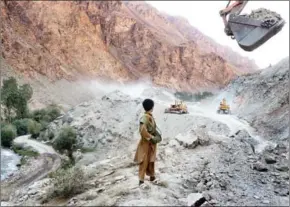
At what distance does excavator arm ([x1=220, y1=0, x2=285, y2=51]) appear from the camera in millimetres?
7316

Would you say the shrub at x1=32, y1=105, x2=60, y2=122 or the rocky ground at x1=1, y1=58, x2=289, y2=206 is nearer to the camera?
the rocky ground at x1=1, y1=58, x2=289, y2=206

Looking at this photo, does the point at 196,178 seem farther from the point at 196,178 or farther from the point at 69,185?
the point at 69,185

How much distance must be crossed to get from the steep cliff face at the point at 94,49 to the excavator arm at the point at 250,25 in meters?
75.7

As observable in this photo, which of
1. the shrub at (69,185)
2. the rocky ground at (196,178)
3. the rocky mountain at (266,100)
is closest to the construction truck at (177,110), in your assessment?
the rocky mountain at (266,100)

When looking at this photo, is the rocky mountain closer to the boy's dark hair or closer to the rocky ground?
the rocky ground

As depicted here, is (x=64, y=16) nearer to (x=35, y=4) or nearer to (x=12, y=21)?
(x=35, y=4)

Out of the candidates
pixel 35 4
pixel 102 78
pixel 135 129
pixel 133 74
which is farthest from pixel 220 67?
pixel 135 129

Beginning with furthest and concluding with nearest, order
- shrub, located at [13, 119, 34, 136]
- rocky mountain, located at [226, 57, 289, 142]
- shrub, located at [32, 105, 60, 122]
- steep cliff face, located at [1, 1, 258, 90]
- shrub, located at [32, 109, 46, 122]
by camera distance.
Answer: steep cliff face, located at [1, 1, 258, 90]
shrub, located at [32, 109, 46, 122]
shrub, located at [32, 105, 60, 122]
shrub, located at [13, 119, 34, 136]
rocky mountain, located at [226, 57, 289, 142]

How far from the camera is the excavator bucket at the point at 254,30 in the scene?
7.25 meters

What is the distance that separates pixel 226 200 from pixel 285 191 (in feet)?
5.36

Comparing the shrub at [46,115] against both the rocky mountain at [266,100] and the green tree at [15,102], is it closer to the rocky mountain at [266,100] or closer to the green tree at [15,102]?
the green tree at [15,102]

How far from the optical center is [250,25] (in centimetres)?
797

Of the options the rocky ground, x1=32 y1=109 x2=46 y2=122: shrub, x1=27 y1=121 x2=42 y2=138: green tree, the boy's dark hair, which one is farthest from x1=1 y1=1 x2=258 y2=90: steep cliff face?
the boy's dark hair

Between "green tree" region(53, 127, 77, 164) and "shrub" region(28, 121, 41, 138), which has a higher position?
"shrub" region(28, 121, 41, 138)
